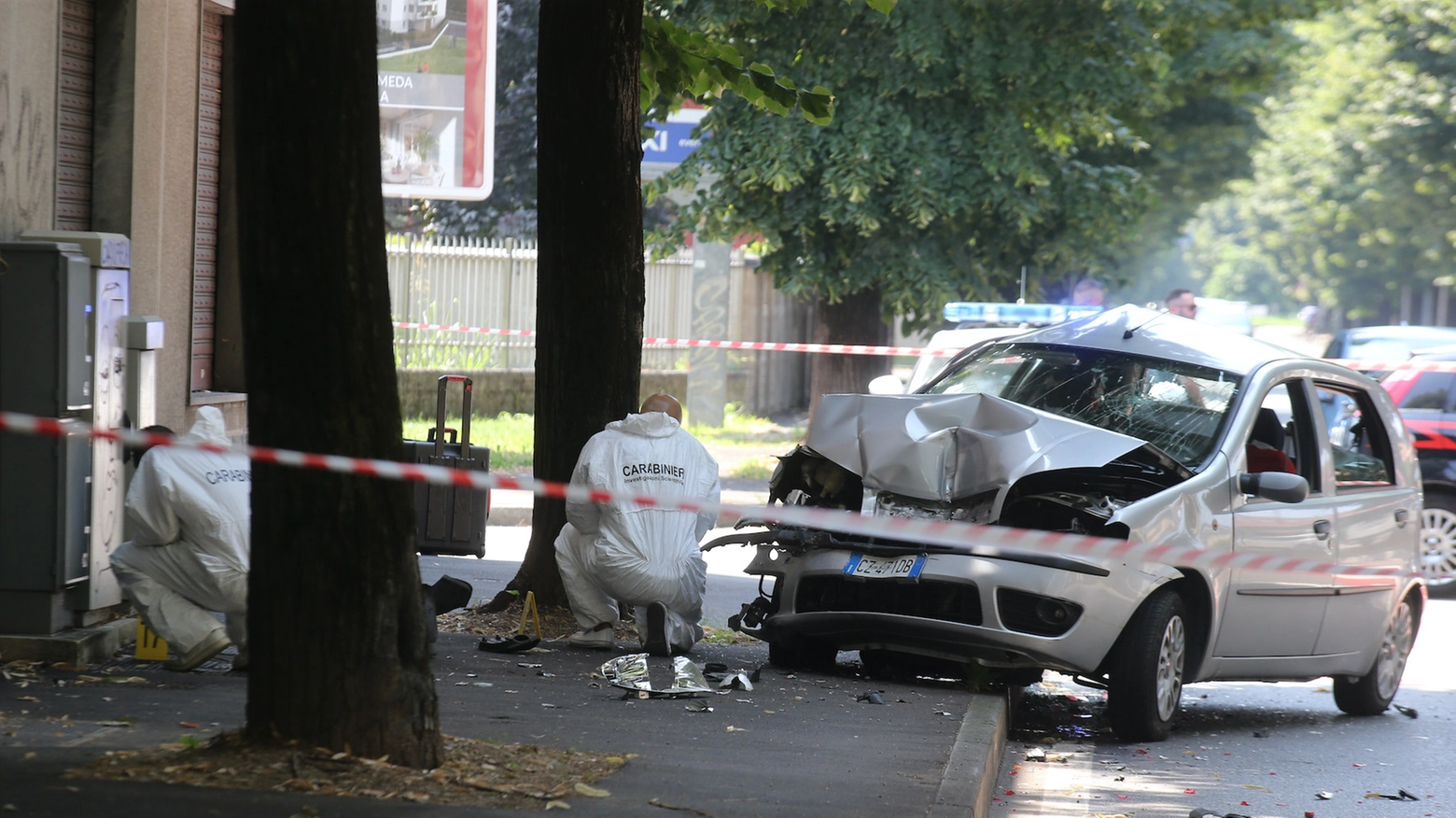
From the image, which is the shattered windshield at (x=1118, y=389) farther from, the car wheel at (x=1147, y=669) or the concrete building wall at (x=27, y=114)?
the concrete building wall at (x=27, y=114)

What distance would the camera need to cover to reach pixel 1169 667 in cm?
715

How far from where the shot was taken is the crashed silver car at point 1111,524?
687cm

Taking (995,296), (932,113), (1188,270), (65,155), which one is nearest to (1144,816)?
(65,155)

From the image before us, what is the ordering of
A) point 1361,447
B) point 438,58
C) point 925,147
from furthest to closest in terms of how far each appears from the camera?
point 925,147 → point 438,58 → point 1361,447

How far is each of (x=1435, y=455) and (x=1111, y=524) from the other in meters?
7.27

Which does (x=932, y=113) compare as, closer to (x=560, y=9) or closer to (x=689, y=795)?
(x=560, y=9)

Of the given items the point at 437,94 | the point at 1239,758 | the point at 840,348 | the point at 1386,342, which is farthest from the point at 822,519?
the point at 1386,342

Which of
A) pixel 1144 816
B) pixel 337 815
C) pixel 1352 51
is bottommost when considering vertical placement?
pixel 1144 816

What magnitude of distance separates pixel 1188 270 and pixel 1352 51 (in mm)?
93957

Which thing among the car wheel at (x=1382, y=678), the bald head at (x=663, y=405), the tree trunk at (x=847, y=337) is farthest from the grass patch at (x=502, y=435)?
the car wheel at (x=1382, y=678)

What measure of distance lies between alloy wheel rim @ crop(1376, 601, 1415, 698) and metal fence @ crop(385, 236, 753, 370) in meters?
12.7

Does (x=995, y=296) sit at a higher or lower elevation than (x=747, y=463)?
higher

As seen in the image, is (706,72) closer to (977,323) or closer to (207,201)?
(207,201)

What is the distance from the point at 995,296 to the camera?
17.8m
